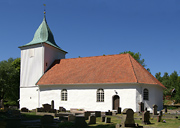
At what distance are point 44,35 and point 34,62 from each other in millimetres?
4642

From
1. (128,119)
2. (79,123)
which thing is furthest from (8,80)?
(128,119)

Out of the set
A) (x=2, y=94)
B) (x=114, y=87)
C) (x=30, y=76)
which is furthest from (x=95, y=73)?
(x=2, y=94)

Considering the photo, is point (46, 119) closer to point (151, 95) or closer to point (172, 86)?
point (151, 95)

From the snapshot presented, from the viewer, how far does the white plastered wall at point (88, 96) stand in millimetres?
24156

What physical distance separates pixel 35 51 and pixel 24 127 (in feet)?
67.4

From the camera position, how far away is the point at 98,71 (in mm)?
27078

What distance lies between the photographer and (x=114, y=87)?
81.6 ft

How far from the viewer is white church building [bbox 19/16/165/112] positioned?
80.2ft

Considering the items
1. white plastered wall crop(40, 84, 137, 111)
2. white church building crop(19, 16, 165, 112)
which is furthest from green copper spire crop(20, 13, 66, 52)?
Answer: white plastered wall crop(40, 84, 137, 111)

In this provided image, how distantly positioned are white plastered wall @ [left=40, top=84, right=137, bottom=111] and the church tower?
217 centimetres

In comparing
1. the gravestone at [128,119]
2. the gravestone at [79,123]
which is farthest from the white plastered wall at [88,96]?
the gravestone at [79,123]

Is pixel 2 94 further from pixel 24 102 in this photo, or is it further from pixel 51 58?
pixel 51 58

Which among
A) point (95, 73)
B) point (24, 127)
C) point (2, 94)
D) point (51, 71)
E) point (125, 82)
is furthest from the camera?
point (2, 94)

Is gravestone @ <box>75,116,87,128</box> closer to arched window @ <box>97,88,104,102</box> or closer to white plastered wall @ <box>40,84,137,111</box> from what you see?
white plastered wall @ <box>40,84,137,111</box>
